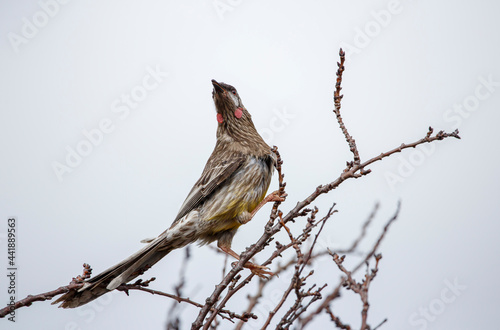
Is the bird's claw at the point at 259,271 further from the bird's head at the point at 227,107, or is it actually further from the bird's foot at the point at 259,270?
the bird's head at the point at 227,107

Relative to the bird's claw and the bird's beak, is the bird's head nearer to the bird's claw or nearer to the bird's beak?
the bird's beak

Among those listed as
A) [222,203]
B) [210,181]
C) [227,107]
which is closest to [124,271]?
[222,203]

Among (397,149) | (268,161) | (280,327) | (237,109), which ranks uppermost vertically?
(237,109)

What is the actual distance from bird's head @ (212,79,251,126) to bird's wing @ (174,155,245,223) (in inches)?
31.8

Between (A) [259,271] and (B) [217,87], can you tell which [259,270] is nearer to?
(A) [259,271]

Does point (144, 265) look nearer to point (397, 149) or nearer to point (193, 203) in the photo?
point (193, 203)

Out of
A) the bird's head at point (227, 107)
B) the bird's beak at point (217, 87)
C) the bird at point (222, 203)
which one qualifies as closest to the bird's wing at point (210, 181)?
the bird at point (222, 203)

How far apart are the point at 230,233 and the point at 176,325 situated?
5.06 feet

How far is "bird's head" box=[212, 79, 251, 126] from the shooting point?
5.70 m

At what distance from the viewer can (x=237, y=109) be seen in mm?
5750

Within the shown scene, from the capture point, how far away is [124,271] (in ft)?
13.8

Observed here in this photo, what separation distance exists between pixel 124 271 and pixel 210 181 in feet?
3.96

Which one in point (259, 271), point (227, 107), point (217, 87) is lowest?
point (259, 271)

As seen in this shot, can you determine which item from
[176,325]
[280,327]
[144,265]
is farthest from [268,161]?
[280,327]
